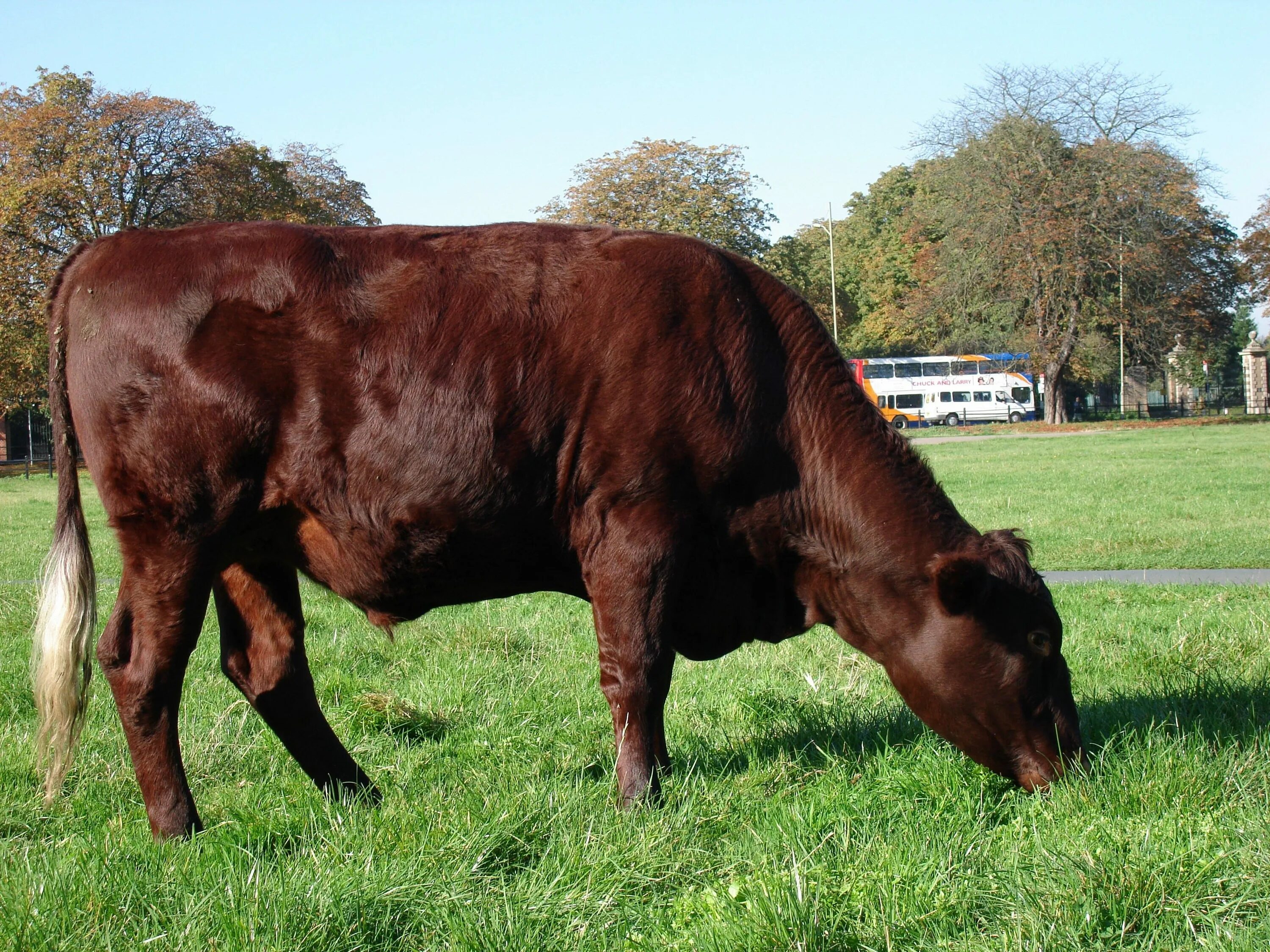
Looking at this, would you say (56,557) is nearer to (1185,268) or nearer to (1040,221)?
(1040,221)

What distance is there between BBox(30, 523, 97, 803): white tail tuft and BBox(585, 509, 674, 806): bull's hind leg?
1.95 meters

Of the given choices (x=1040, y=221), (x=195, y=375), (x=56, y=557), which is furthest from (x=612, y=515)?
(x=1040, y=221)

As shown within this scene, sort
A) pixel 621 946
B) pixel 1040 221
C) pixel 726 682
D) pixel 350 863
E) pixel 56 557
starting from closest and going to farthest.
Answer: pixel 621 946, pixel 350 863, pixel 56 557, pixel 726 682, pixel 1040 221

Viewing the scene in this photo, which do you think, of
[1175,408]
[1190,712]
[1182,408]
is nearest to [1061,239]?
[1182,408]

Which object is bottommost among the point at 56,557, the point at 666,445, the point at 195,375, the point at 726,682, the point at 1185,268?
the point at 726,682

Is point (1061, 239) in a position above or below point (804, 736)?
above

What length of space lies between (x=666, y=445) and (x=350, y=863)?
1766 mm

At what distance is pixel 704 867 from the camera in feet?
11.4

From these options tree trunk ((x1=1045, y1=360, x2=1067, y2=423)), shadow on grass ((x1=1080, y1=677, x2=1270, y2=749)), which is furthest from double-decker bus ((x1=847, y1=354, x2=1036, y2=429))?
shadow on grass ((x1=1080, y1=677, x2=1270, y2=749))

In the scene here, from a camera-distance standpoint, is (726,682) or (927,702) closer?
(927,702)

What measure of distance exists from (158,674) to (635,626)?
5.67 ft

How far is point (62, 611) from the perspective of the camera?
4.29 metres

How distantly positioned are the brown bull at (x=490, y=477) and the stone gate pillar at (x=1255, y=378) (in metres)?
65.7

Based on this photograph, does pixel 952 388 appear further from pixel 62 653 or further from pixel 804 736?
pixel 62 653
